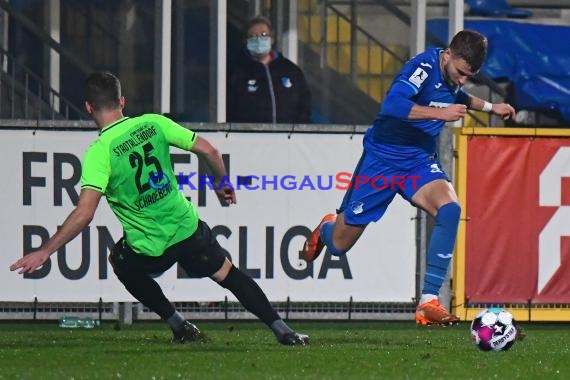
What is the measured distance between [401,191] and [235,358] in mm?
2084

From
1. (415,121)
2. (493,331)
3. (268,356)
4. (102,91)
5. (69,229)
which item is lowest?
(268,356)

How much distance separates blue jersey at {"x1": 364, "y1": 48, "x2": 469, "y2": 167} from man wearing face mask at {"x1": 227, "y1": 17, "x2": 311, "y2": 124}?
2882 millimetres

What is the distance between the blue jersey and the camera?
34.6ft

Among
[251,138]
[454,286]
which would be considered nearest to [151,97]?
[251,138]

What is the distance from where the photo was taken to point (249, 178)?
13.0m

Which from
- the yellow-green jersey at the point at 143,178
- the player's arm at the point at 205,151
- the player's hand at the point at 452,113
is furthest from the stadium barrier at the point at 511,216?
the player's arm at the point at 205,151

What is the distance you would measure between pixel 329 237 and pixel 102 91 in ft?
8.26

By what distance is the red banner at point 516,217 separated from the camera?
519 inches

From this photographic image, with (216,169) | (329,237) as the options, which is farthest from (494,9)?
(216,169)

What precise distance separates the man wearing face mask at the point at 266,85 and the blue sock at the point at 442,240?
3.63m

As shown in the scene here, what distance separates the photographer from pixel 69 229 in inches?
366

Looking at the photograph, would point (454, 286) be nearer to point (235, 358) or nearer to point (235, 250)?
point (235, 250)

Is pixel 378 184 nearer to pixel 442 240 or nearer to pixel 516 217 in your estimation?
pixel 442 240

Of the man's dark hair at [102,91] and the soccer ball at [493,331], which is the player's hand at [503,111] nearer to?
the soccer ball at [493,331]
